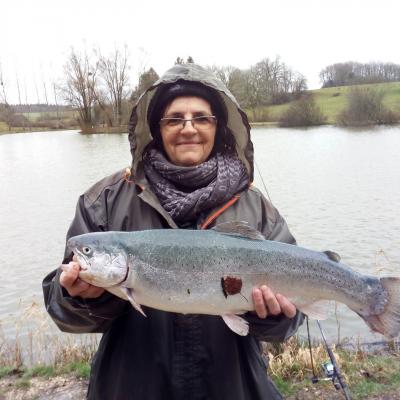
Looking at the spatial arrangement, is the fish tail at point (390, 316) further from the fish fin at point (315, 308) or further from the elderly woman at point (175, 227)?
the elderly woman at point (175, 227)

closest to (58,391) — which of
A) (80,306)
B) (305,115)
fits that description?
(80,306)

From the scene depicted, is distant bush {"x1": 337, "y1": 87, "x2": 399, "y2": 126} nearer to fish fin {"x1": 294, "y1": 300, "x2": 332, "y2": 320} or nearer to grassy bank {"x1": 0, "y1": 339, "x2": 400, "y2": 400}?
grassy bank {"x1": 0, "y1": 339, "x2": 400, "y2": 400}

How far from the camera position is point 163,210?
2709mm

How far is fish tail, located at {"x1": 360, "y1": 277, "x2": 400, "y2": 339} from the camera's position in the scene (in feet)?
9.22

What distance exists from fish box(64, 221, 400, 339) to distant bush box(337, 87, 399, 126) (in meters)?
47.9

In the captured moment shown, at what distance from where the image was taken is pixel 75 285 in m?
2.48

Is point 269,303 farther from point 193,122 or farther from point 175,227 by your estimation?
point 193,122

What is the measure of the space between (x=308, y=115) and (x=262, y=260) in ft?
169

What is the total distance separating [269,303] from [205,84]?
1.45m

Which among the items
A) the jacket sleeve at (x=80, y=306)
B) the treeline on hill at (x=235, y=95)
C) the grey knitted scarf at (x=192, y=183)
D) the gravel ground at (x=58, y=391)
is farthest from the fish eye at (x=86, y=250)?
the treeline on hill at (x=235, y=95)

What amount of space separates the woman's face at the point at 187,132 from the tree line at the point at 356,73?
105 meters

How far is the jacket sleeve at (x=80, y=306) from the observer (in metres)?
2.50

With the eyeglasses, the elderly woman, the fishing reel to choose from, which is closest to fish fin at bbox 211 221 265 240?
the elderly woman

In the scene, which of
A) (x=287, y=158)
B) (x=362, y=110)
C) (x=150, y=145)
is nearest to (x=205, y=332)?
(x=150, y=145)
